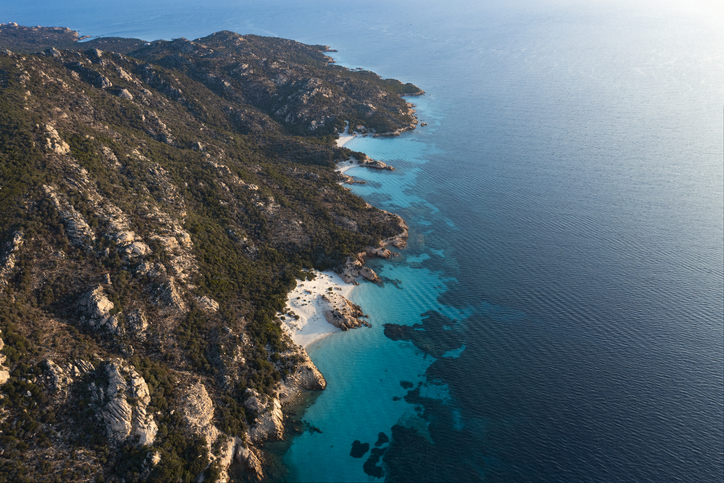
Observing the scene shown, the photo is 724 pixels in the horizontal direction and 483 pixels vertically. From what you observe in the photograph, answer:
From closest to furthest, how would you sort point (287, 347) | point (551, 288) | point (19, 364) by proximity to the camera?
point (19, 364)
point (287, 347)
point (551, 288)

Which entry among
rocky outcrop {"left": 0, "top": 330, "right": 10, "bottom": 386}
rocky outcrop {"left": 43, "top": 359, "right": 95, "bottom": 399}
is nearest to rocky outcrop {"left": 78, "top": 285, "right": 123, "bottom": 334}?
rocky outcrop {"left": 43, "top": 359, "right": 95, "bottom": 399}

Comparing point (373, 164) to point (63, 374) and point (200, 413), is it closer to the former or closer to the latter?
point (200, 413)

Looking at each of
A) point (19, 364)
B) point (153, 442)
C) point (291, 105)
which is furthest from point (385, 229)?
point (291, 105)

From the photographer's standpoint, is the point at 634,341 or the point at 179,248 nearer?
the point at 634,341

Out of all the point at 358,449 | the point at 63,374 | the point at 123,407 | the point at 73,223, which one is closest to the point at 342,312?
the point at 358,449

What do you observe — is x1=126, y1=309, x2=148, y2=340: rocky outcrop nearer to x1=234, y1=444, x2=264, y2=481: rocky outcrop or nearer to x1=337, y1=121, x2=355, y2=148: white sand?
x1=234, y1=444, x2=264, y2=481: rocky outcrop

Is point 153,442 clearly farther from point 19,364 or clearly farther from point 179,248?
point 179,248

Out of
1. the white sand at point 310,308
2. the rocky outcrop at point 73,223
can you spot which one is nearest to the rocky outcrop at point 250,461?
the white sand at point 310,308
